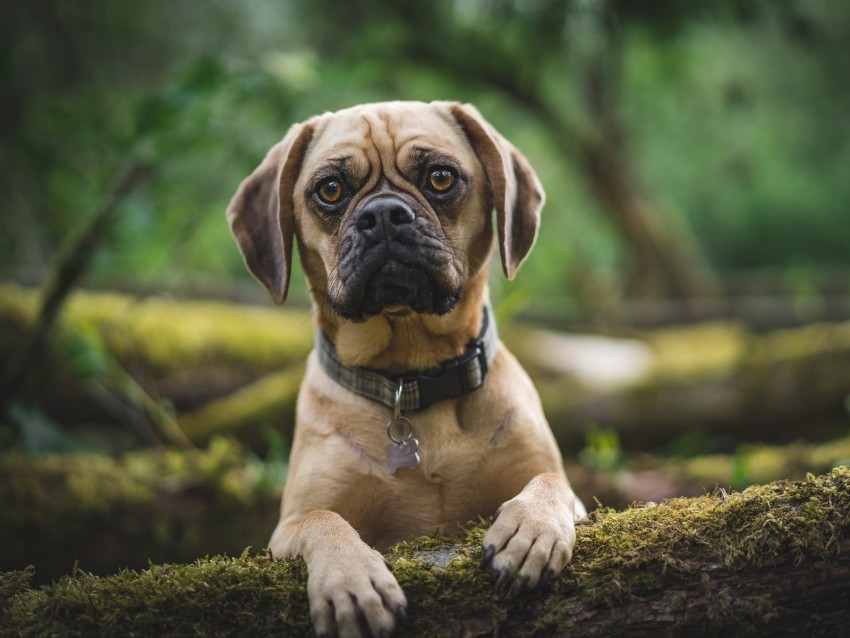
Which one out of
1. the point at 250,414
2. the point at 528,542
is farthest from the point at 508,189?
the point at 250,414

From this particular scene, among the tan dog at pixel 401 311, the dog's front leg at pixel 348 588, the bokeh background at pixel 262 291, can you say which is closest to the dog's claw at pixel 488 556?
the dog's front leg at pixel 348 588

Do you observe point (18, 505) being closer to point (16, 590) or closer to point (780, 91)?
point (16, 590)

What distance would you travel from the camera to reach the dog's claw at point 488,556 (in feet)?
7.55

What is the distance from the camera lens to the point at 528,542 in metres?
2.29

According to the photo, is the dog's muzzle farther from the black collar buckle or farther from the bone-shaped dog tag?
the bone-shaped dog tag

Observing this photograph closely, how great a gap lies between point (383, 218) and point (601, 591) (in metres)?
1.59

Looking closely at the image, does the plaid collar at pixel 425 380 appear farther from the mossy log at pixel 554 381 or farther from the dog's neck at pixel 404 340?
the mossy log at pixel 554 381

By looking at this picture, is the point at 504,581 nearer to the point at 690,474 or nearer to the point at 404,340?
the point at 404,340

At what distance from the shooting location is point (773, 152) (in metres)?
17.9

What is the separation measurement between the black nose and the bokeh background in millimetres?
1927

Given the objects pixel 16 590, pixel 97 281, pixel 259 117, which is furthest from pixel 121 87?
pixel 16 590

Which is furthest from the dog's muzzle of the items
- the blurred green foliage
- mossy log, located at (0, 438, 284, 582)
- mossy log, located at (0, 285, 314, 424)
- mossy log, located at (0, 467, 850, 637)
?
mossy log, located at (0, 285, 314, 424)

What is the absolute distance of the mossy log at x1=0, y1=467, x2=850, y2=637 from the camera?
7.00 ft

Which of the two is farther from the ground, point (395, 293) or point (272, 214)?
point (272, 214)
